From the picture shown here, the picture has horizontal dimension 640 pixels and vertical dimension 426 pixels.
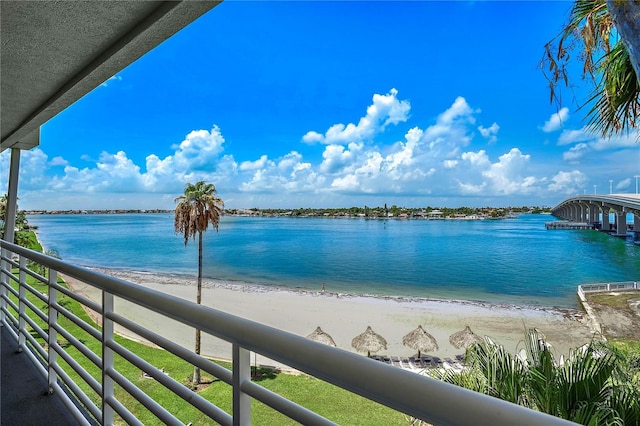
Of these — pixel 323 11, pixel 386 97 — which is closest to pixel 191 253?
pixel 323 11

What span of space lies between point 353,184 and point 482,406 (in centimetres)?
7225

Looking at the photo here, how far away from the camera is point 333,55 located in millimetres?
66750

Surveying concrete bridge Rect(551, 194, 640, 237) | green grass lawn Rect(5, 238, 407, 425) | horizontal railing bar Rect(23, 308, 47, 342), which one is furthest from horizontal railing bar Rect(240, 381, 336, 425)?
concrete bridge Rect(551, 194, 640, 237)

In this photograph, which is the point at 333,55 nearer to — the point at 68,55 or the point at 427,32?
the point at 427,32

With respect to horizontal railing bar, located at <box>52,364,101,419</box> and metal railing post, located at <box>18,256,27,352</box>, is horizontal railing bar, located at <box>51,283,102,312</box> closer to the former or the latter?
horizontal railing bar, located at <box>52,364,101,419</box>

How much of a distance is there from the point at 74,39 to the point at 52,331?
4.67ft

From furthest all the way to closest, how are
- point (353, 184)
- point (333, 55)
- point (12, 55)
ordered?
point (353, 184) < point (333, 55) < point (12, 55)

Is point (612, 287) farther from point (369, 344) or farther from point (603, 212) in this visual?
point (603, 212)

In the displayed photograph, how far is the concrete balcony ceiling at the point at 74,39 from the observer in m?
1.42

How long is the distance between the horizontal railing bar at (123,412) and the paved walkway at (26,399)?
64 centimetres

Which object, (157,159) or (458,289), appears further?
(157,159)

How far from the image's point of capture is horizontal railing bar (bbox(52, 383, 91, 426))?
1.64 metres

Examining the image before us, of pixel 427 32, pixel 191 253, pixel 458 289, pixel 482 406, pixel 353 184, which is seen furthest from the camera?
pixel 353 184

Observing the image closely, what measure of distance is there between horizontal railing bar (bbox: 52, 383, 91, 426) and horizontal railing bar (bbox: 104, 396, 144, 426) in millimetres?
435
